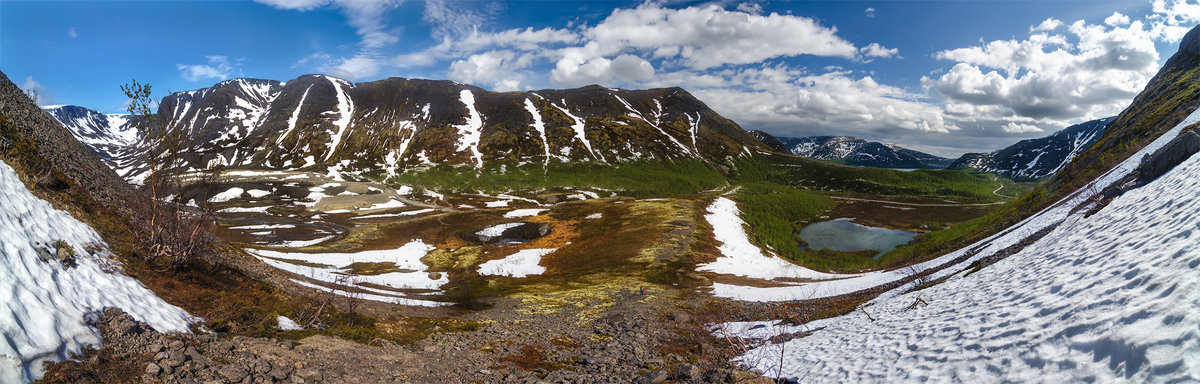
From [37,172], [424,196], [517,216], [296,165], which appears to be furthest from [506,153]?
[37,172]

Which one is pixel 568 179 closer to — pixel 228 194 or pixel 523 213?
pixel 523 213

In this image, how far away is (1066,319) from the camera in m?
8.09

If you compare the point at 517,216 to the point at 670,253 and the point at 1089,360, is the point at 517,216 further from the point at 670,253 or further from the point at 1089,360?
the point at 1089,360

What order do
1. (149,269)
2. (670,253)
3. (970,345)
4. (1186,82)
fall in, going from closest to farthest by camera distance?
1. (970,345)
2. (149,269)
3. (1186,82)
4. (670,253)

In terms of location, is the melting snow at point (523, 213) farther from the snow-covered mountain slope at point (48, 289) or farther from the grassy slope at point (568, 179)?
the snow-covered mountain slope at point (48, 289)

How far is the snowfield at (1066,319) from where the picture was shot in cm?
641

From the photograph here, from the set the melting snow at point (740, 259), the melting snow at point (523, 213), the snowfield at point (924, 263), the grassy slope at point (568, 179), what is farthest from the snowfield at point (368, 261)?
the grassy slope at point (568, 179)

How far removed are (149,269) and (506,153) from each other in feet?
608

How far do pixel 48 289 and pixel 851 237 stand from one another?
96000 mm

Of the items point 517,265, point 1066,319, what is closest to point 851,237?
point 517,265

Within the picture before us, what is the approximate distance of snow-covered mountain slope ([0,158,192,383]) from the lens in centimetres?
734

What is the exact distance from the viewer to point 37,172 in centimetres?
1402

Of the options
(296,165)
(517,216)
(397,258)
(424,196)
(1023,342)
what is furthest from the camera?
(296,165)

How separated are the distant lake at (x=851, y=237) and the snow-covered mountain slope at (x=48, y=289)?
75.6m
